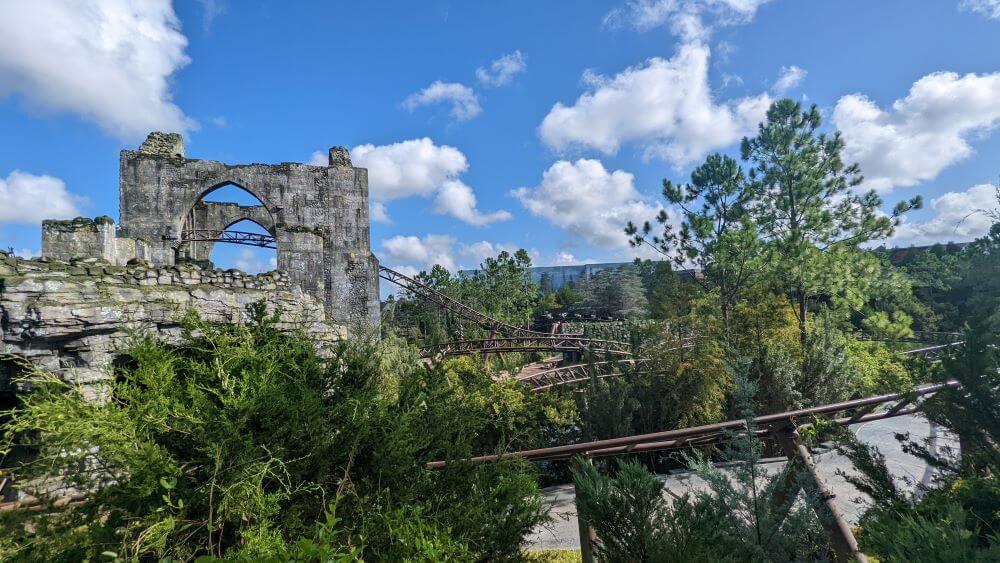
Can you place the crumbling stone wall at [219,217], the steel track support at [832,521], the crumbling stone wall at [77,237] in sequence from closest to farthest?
the steel track support at [832,521], the crumbling stone wall at [77,237], the crumbling stone wall at [219,217]

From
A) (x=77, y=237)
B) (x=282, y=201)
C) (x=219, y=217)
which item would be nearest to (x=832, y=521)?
(x=77, y=237)

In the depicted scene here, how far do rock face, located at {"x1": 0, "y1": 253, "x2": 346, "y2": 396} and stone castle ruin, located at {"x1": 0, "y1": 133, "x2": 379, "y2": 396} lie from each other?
0.01m

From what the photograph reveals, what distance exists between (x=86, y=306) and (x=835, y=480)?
9147mm

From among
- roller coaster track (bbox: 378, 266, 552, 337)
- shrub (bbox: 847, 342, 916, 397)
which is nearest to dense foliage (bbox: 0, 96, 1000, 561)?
shrub (bbox: 847, 342, 916, 397)

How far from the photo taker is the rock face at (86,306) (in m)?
3.97

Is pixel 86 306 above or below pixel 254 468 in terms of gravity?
above

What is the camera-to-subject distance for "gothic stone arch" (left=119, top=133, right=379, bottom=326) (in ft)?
40.1

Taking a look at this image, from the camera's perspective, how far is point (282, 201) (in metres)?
13.5

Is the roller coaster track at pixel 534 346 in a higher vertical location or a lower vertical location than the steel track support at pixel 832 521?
higher

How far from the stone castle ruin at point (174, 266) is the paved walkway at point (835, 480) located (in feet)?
11.5

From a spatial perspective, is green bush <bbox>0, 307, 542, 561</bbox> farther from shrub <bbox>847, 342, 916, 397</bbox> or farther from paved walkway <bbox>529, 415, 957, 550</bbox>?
shrub <bbox>847, 342, 916, 397</bbox>

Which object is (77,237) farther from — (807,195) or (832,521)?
(807,195)

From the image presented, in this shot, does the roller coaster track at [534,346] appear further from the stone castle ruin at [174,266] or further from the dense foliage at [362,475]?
the dense foliage at [362,475]

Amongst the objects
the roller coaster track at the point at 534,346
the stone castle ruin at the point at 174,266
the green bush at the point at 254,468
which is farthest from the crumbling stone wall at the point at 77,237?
the roller coaster track at the point at 534,346
